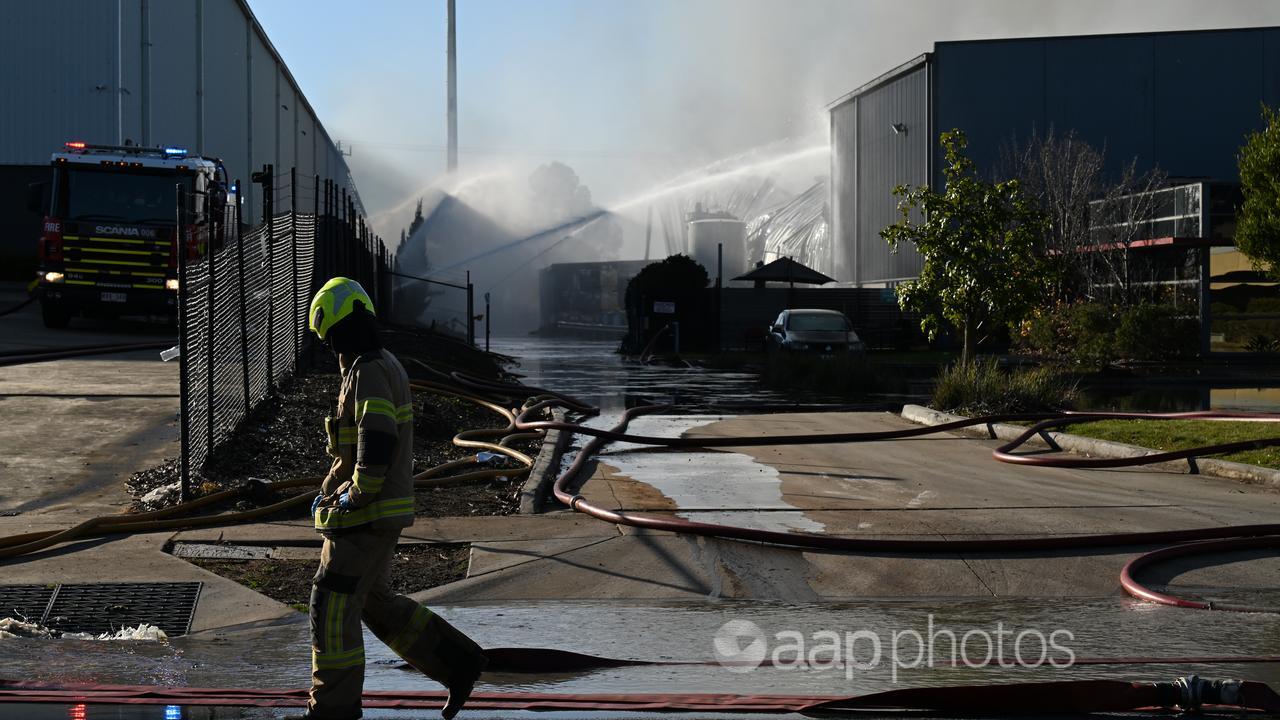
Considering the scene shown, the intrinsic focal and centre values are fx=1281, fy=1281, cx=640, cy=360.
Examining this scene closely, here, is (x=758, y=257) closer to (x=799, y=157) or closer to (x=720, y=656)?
(x=799, y=157)

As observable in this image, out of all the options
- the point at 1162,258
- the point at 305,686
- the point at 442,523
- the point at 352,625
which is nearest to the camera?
the point at 352,625

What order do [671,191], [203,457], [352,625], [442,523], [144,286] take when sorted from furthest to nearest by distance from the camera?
1. [671,191]
2. [144,286]
3. [203,457]
4. [442,523]
5. [352,625]

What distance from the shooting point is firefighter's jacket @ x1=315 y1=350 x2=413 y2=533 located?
4.64 meters

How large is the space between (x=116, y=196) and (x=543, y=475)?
605 inches

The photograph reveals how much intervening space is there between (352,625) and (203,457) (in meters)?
6.09

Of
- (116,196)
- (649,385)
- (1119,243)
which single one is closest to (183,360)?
(649,385)

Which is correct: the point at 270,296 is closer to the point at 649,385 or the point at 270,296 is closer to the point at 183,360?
the point at 183,360

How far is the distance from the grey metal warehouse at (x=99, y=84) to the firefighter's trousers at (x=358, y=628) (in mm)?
32190

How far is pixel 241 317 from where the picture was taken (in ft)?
38.3

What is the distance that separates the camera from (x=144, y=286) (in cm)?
2281

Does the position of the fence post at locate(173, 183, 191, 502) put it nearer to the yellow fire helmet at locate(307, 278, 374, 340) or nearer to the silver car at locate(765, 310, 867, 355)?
the yellow fire helmet at locate(307, 278, 374, 340)

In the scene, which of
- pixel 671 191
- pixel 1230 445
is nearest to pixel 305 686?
pixel 1230 445

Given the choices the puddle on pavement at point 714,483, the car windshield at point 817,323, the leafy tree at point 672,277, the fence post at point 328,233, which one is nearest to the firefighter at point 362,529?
the puddle on pavement at point 714,483

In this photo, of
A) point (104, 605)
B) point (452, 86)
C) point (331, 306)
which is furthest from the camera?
point (452, 86)
